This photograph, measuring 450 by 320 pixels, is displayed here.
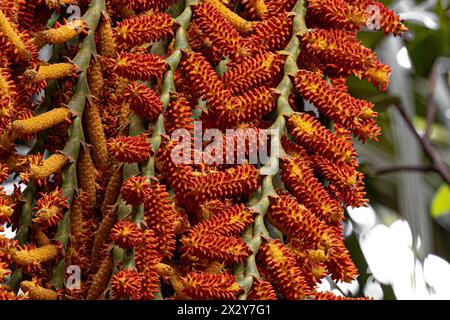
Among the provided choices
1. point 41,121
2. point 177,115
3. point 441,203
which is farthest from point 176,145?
point 441,203

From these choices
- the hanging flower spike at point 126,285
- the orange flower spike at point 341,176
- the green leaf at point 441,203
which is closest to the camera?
the hanging flower spike at point 126,285

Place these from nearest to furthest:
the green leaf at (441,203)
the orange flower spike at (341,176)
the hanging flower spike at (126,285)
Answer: the hanging flower spike at (126,285) → the orange flower spike at (341,176) → the green leaf at (441,203)

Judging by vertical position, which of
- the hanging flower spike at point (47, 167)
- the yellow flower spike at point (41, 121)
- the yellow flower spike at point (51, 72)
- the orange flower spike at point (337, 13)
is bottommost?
the hanging flower spike at point (47, 167)

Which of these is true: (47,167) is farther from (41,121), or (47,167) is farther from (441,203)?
(441,203)

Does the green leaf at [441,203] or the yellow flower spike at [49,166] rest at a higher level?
the yellow flower spike at [49,166]

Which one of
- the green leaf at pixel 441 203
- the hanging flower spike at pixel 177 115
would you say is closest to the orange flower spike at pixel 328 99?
the hanging flower spike at pixel 177 115

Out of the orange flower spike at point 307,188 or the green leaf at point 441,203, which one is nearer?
the orange flower spike at point 307,188

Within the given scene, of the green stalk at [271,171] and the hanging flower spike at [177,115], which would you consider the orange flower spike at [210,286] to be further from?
the hanging flower spike at [177,115]
